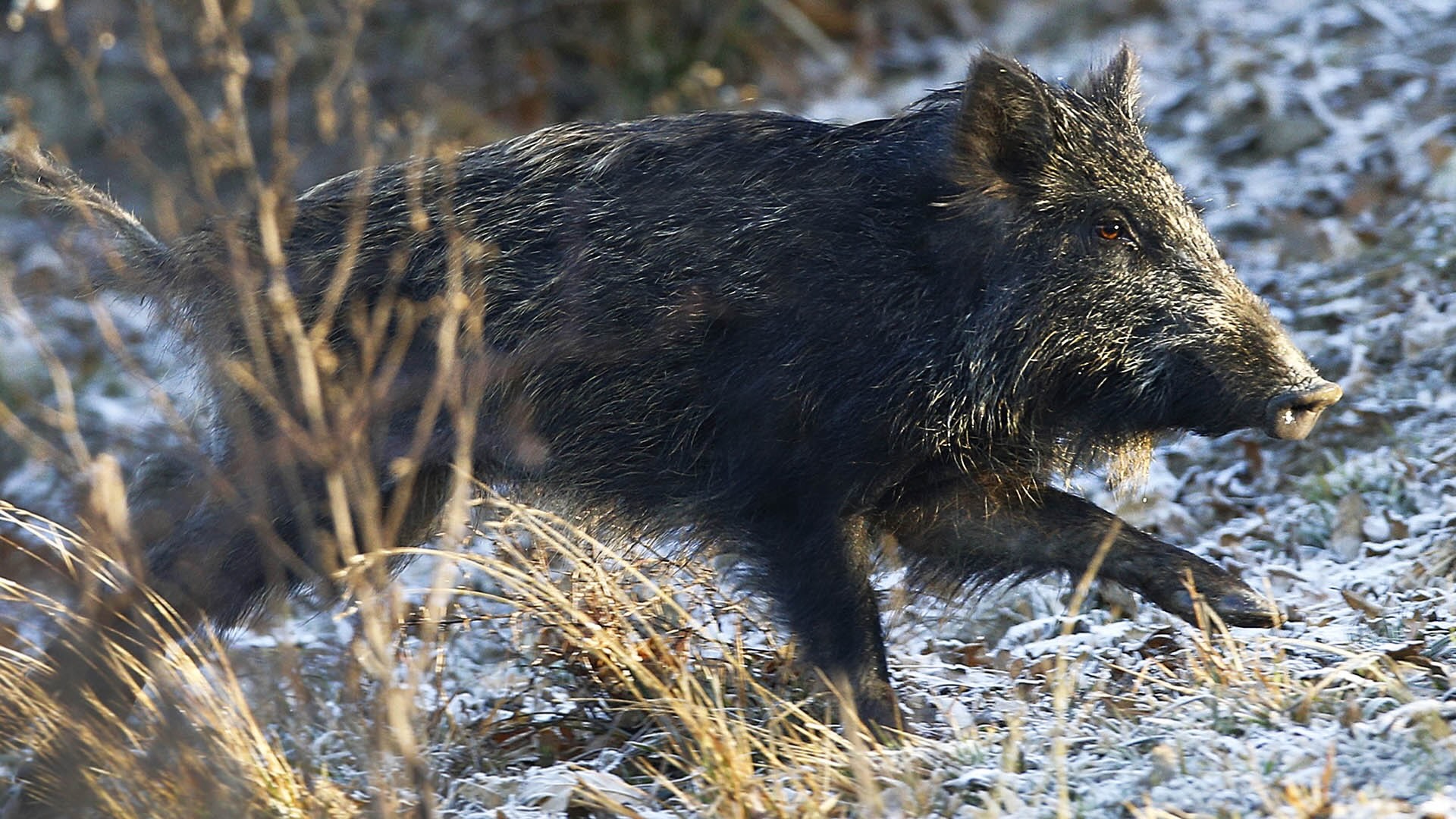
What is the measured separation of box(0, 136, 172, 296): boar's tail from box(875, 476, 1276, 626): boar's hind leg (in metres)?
2.08

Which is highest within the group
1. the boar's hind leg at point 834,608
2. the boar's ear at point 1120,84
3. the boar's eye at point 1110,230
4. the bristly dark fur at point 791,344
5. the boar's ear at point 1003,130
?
the boar's ear at point 1120,84

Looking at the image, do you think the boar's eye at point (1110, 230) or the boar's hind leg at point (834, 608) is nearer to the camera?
the boar's hind leg at point (834, 608)

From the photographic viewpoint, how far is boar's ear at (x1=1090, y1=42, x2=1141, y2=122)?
3969 millimetres

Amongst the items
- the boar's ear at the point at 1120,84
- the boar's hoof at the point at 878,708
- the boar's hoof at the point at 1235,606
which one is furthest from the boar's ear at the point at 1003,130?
the boar's hoof at the point at 878,708

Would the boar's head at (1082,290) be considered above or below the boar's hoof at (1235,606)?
above

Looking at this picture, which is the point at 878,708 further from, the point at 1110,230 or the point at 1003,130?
the point at 1003,130

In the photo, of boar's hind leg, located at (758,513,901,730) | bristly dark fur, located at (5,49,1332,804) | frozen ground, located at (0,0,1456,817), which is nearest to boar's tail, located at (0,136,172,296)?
bristly dark fur, located at (5,49,1332,804)

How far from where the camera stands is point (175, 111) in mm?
9023

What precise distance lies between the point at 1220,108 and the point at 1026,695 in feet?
15.2

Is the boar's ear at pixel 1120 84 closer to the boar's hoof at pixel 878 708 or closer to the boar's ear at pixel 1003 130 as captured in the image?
the boar's ear at pixel 1003 130

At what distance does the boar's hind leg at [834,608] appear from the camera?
354 centimetres

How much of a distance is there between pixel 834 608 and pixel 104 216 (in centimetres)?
229

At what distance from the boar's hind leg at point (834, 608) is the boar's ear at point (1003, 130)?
0.93 metres

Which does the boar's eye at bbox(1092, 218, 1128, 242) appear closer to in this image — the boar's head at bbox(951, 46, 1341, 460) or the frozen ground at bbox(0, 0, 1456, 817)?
the boar's head at bbox(951, 46, 1341, 460)
